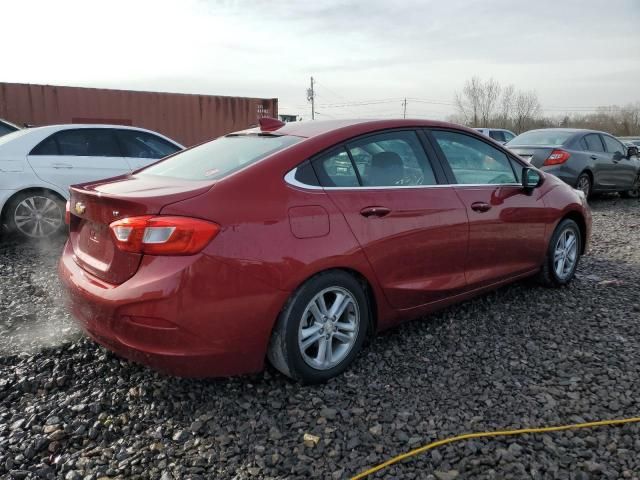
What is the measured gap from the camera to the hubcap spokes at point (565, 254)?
4.42 meters

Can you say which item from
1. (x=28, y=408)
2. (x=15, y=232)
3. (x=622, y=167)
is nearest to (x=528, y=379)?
(x=28, y=408)

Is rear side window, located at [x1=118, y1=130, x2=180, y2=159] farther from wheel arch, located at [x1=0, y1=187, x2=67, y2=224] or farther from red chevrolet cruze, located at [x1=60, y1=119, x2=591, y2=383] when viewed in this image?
red chevrolet cruze, located at [x1=60, y1=119, x2=591, y2=383]

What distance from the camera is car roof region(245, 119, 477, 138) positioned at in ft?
10.2

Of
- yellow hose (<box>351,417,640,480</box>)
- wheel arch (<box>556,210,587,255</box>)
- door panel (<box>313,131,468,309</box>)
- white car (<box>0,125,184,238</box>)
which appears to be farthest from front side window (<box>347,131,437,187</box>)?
white car (<box>0,125,184,238</box>)

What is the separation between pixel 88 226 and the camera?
283 cm

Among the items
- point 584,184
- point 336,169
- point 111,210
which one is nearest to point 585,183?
point 584,184

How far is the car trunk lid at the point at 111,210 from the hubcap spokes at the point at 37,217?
3.24m

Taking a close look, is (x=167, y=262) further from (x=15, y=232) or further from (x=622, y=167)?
(x=622, y=167)

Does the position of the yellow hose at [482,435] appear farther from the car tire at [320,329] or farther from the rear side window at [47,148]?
the rear side window at [47,148]

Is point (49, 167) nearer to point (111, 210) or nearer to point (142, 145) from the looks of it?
point (142, 145)

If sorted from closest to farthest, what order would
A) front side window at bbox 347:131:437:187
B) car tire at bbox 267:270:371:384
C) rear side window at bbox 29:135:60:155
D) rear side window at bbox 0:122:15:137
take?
1. car tire at bbox 267:270:371:384
2. front side window at bbox 347:131:437:187
3. rear side window at bbox 29:135:60:155
4. rear side window at bbox 0:122:15:137

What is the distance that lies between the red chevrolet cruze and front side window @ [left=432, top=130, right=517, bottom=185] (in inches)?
0.6

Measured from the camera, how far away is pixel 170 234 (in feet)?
7.66

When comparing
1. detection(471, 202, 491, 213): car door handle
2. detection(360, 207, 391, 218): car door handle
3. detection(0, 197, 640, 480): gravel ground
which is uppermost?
detection(360, 207, 391, 218): car door handle
